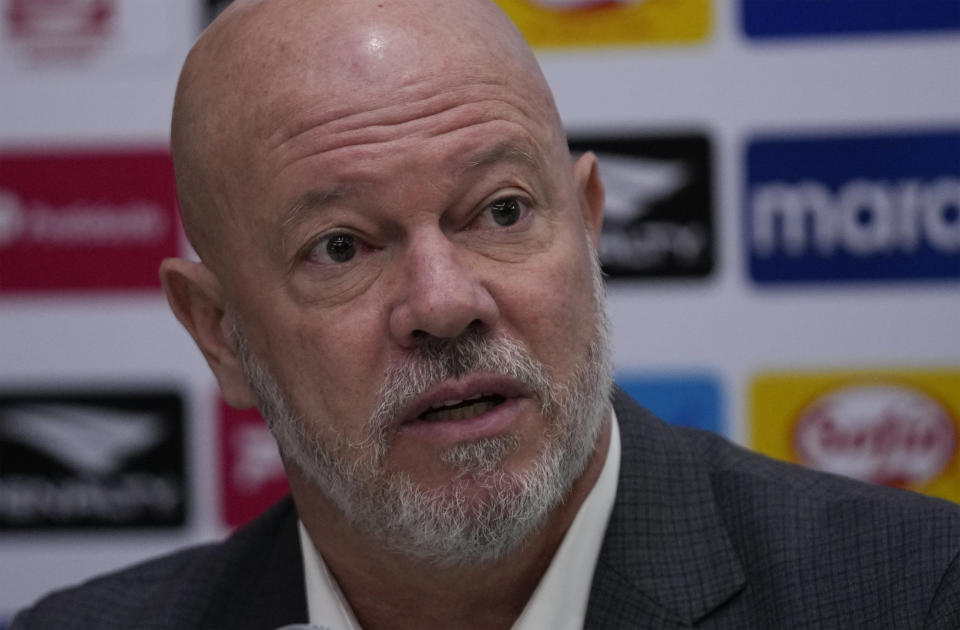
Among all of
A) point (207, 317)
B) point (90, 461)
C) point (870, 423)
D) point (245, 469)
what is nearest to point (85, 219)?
point (90, 461)

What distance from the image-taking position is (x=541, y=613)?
165 cm

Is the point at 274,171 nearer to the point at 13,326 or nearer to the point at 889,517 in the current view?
the point at 889,517

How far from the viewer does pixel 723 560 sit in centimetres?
164

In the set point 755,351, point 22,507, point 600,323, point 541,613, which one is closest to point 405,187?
point 600,323

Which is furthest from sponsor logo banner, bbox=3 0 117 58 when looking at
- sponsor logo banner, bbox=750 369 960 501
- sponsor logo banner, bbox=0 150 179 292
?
sponsor logo banner, bbox=750 369 960 501

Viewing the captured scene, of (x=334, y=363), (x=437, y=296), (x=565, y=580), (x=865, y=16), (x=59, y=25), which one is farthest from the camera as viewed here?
(x=59, y=25)

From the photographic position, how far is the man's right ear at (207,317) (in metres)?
1.80

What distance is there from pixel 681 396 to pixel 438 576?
128cm

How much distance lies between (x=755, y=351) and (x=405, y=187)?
1.45m

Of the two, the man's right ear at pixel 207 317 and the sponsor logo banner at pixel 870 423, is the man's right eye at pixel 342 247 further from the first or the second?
the sponsor logo banner at pixel 870 423

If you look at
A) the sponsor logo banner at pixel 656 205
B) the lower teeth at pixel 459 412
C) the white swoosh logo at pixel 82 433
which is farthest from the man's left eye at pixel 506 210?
Result: the white swoosh logo at pixel 82 433

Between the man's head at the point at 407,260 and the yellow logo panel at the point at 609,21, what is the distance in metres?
1.12

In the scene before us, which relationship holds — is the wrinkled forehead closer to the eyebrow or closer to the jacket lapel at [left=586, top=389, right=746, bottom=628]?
the eyebrow

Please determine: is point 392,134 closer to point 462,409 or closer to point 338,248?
point 338,248
